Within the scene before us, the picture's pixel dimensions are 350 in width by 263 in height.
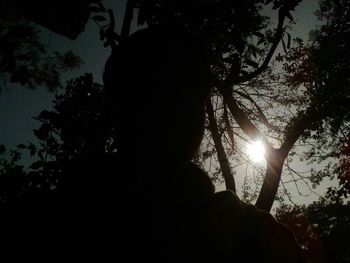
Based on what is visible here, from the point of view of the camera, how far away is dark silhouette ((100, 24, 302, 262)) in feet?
2.65

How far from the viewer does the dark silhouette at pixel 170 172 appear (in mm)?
809

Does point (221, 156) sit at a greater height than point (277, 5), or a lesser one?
lesser

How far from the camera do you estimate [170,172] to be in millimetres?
1000

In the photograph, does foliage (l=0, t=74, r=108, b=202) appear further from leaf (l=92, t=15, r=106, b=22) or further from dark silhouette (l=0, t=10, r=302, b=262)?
dark silhouette (l=0, t=10, r=302, b=262)

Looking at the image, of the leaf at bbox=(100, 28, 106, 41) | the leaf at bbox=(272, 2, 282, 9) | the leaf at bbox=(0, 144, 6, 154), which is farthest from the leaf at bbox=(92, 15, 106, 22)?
the leaf at bbox=(0, 144, 6, 154)

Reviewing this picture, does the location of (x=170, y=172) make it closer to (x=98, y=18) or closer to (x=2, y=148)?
(x=98, y=18)

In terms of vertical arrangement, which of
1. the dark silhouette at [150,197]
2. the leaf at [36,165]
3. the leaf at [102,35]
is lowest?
the dark silhouette at [150,197]

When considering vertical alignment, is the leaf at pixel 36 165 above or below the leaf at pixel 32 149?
below

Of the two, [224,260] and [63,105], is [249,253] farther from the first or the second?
[63,105]

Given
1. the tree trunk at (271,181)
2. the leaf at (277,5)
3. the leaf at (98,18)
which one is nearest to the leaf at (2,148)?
the leaf at (98,18)

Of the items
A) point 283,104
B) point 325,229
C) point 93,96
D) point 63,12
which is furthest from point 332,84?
point 325,229

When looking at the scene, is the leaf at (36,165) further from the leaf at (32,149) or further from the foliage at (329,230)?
the foliage at (329,230)

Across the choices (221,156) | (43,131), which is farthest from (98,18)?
(221,156)

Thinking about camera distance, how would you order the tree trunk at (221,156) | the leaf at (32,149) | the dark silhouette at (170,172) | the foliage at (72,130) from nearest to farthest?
1. the dark silhouette at (170,172)
2. the foliage at (72,130)
3. the leaf at (32,149)
4. the tree trunk at (221,156)
